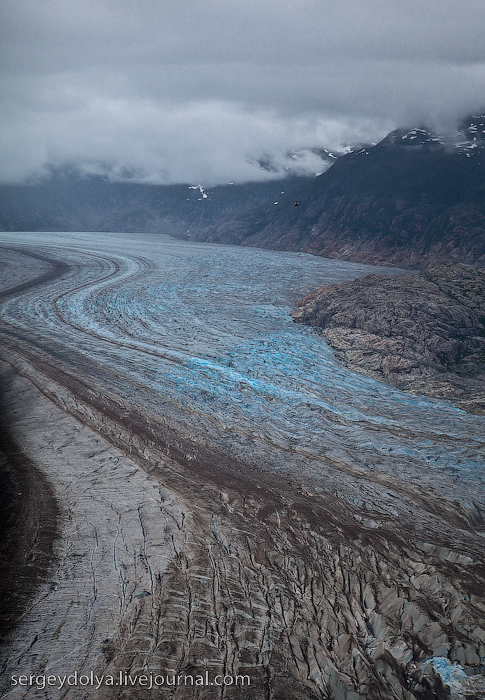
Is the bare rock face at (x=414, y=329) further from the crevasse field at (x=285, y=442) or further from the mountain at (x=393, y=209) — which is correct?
the mountain at (x=393, y=209)

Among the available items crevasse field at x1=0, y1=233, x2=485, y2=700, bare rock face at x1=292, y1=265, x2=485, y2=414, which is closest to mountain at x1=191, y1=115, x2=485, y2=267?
bare rock face at x1=292, y1=265, x2=485, y2=414

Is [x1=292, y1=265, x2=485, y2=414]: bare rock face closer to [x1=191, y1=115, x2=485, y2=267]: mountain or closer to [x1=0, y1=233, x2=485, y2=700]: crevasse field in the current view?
[x1=0, y1=233, x2=485, y2=700]: crevasse field

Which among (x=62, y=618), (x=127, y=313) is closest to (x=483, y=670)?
(x=62, y=618)

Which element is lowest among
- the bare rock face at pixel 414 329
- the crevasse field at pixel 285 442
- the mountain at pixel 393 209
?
the crevasse field at pixel 285 442

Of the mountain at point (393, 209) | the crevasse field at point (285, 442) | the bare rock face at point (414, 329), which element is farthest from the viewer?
the mountain at point (393, 209)

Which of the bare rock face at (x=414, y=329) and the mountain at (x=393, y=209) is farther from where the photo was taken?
the mountain at (x=393, y=209)

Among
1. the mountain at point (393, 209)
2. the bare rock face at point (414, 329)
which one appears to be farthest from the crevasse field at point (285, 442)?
the mountain at point (393, 209)

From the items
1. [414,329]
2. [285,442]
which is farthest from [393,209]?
[285,442]
